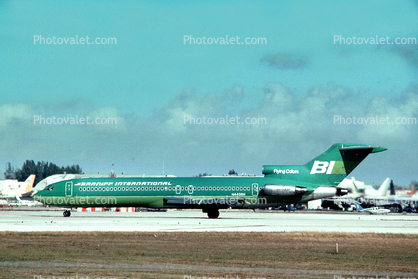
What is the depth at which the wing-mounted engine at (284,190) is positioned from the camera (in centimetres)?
5697

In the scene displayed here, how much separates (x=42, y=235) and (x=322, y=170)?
35.7m

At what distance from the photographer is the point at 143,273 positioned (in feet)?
57.6

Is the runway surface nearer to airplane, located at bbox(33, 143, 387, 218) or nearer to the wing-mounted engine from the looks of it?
airplane, located at bbox(33, 143, 387, 218)

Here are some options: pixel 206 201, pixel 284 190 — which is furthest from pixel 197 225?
pixel 284 190

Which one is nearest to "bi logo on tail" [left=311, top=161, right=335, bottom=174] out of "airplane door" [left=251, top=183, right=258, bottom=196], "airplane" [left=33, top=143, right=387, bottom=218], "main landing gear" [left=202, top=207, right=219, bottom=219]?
"airplane" [left=33, top=143, right=387, bottom=218]

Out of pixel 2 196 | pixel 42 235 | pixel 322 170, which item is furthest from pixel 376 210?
pixel 2 196

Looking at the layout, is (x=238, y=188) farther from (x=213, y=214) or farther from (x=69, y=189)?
(x=69, y=189)

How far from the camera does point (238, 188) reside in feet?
190

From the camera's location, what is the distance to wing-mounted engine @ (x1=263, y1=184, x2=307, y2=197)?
57.0 metres

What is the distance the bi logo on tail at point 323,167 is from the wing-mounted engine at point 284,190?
298 cm

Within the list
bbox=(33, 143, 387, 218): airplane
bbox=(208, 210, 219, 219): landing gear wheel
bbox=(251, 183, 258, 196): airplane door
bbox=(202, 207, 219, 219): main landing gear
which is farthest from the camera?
bbox=(208, 210, 219, 219): landing gear wheel

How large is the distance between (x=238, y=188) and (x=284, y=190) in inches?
208

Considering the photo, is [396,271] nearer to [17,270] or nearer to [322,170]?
[17,270]

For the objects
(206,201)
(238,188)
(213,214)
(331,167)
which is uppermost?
(331,167)
